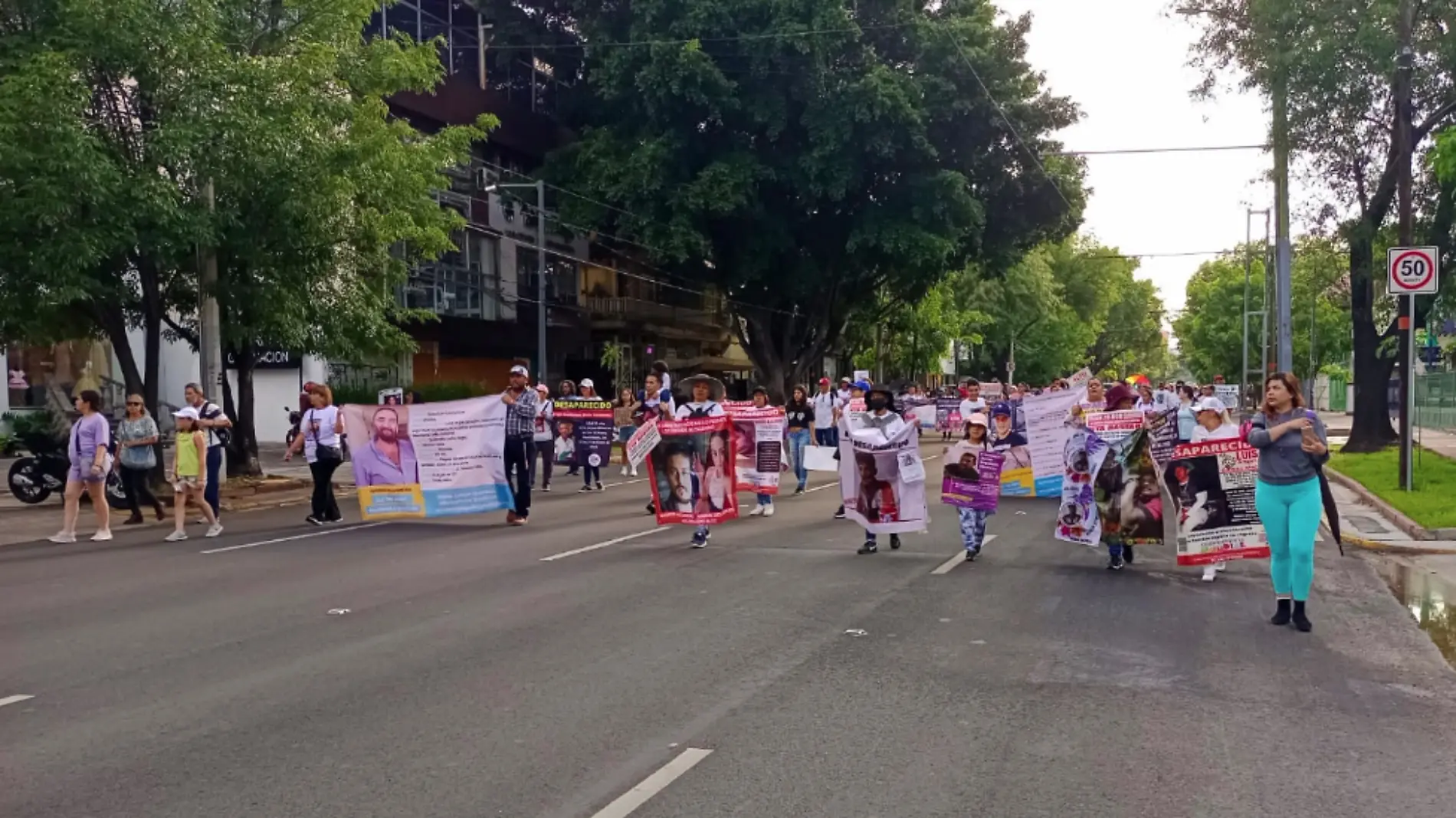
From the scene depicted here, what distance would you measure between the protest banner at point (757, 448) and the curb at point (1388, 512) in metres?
6.52

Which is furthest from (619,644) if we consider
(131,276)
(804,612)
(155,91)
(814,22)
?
(814,22)

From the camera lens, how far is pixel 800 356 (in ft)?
147

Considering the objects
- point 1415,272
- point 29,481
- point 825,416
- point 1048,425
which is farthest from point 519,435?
point 1415,272

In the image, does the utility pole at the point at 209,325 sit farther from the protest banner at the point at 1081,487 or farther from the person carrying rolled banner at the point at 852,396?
the protest banner at the point at 1081,487

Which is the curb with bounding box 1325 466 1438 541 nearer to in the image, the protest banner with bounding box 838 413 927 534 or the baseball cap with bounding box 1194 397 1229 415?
the baseball cap with bounding box 1194 397 1229 415

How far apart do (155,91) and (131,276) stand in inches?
140

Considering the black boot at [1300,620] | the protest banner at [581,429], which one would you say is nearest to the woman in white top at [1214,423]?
the black boot at [1300,620]

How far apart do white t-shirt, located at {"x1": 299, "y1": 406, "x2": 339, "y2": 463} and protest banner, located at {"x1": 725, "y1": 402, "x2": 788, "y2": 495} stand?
4.70 m

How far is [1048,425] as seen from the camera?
15.8 metres

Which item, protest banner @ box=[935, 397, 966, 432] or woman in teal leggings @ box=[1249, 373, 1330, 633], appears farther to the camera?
protest banner @ box=[935, 397, 966, 432]

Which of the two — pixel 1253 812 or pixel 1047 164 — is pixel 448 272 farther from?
pixel 1253 812

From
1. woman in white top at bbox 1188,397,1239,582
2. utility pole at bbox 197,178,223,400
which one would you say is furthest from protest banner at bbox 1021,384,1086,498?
utility pole at bbox 197,178,223,400

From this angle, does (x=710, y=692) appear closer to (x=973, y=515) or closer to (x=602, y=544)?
(x=973, y=515)

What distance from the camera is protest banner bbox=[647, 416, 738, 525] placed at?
13344 millimetres
